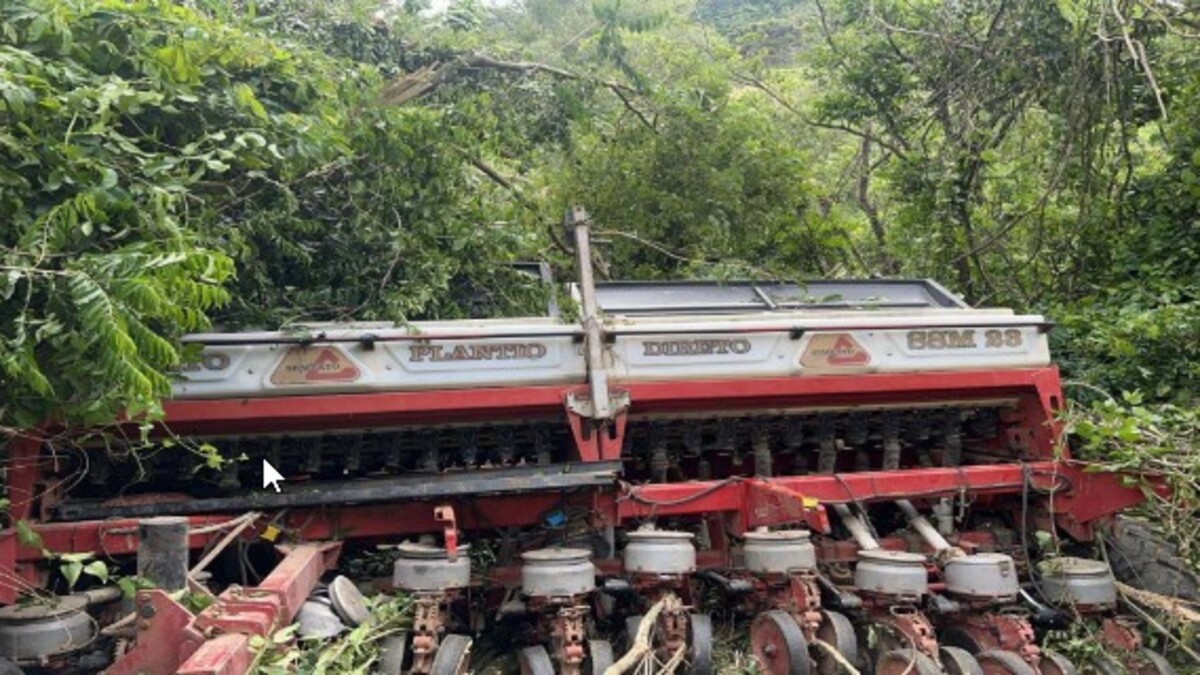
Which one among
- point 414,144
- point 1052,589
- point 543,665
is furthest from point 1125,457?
point 414,144

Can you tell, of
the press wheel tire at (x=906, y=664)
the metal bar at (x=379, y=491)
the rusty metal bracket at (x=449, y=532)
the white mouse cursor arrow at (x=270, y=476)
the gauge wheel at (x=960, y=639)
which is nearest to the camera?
the press wheel tire at (x=906, y=664)

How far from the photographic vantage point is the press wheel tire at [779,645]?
316cm

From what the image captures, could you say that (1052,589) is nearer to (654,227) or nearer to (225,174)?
(225,174)

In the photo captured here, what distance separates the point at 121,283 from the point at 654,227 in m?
5.12

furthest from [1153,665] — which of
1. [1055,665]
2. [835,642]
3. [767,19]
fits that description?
[767,19]

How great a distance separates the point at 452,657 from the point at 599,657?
0.46 meters

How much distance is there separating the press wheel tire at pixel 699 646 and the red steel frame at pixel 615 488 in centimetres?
48

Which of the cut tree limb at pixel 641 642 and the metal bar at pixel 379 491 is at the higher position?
the metal bar at pixel 379 491

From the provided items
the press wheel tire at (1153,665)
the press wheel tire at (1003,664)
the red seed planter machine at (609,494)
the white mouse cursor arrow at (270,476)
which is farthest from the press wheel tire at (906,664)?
the white mouse cursor arrow at (270,476)

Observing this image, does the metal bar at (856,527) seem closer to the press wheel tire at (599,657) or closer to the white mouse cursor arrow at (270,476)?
the press wheel tire at (599,657)

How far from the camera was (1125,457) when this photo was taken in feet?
13.0

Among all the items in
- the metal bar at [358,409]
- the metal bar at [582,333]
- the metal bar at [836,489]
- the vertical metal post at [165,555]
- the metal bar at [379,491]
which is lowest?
the vertical metal post at [165,555]

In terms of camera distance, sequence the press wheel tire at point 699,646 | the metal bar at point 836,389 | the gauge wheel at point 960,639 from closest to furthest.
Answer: the press wheel tire at point 699,646 < the gauge wheel at point 960,639 < the metal bar at point 836,389

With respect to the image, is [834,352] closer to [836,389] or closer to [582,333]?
[836,389]
